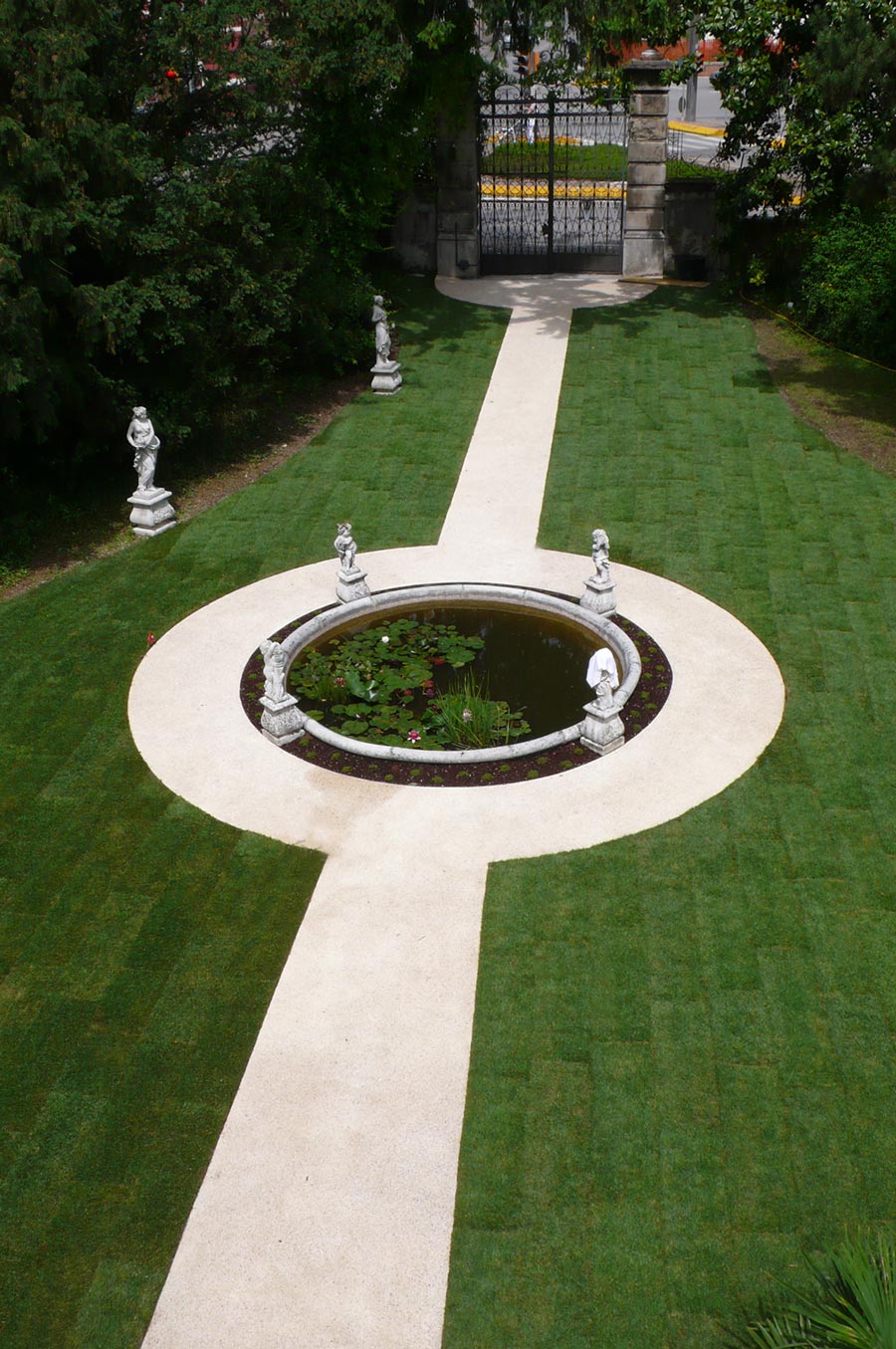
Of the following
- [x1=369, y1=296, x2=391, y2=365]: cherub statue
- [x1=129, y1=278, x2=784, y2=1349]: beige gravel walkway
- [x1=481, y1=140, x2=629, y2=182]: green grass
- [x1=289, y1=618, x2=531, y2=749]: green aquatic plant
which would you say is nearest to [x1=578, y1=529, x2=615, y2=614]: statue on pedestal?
[x1=129, y1=278, x2=784, y2=1349]: beige gravel walkway

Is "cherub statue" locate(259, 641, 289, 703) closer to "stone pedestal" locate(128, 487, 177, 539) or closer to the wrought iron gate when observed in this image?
"stone pedestal" locate(128, 487, 177, 539)

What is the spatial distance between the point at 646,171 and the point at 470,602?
1659cm

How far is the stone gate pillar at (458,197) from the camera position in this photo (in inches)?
1070

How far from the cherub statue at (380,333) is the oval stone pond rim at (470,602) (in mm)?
8790

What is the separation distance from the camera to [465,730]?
12.7 meters

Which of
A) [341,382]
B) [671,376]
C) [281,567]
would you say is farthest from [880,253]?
[281,567]

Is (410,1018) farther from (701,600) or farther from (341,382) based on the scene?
(341,382)

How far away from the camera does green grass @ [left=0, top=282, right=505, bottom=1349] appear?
25.7ft

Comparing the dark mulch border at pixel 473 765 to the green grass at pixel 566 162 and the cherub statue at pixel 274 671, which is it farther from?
the green grass at pixel 566 162

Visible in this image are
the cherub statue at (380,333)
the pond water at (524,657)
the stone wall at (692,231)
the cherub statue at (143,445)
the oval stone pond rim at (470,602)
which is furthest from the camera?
the stone wall at (692,231)

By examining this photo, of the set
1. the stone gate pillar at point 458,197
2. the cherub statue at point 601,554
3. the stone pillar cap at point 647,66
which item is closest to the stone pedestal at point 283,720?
the cherub statue at point 601,554

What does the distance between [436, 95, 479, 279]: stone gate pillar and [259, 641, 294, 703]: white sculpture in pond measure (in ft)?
61.5

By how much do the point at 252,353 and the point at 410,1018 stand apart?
16.7 meters

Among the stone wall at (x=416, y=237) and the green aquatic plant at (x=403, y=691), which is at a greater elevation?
the stone wall at (x=416, y=237)
